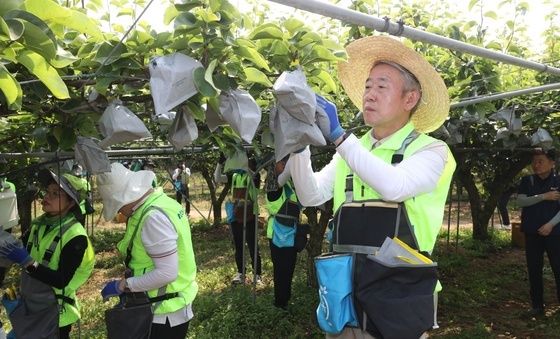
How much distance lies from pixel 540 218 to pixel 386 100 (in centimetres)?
396

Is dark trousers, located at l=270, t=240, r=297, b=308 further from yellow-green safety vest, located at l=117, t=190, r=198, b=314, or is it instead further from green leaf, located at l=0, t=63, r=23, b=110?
green leaf, located at l=0, t=63, r=23, b=110

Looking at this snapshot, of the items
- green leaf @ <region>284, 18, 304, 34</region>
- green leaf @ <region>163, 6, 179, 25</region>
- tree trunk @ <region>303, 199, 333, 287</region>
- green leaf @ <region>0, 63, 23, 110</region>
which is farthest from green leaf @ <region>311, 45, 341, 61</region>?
tree trunk @ <region>303, 199, 333, 287</region>

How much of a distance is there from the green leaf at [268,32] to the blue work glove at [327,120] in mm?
237

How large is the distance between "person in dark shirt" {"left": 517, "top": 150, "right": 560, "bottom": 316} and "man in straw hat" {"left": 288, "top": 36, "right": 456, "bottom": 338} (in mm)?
3634

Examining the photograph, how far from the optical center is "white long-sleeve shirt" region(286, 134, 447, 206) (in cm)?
152

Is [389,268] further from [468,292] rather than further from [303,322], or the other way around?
[468,292]

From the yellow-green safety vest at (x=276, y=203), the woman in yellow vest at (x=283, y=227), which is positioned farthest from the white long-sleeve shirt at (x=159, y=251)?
the yellow-green safety vest at (x=276, y=203)

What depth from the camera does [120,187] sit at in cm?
270

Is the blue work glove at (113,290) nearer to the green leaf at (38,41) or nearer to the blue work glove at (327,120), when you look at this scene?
the blue work glove at (327,120)

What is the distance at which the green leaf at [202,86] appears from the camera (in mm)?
1426

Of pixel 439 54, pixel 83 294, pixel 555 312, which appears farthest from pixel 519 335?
pixel 83 294

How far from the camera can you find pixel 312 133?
4.91 ft

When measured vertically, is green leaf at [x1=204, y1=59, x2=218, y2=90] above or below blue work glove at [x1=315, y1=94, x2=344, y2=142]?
above

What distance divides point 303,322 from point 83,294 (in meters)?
3.54
